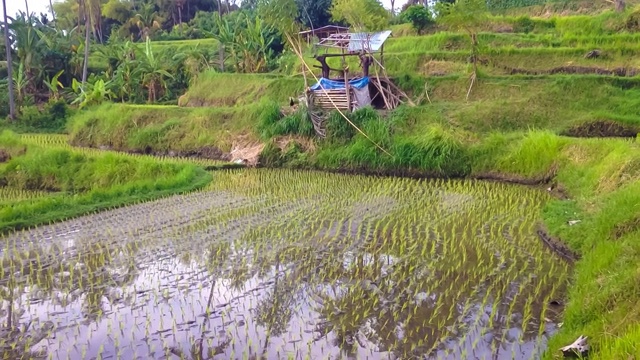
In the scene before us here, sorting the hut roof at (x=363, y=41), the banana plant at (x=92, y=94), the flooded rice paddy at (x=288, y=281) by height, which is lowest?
the flooded rice paddy at (x=288, y=281)

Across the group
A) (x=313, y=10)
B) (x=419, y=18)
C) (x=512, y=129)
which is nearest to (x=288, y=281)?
(x=512, y=129)

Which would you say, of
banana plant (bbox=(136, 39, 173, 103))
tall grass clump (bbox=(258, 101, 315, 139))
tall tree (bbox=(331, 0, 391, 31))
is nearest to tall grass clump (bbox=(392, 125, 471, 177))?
tall grass clump (bbox=(258, 101, 315, 139))

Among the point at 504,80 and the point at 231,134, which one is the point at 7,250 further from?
the point at 504,80

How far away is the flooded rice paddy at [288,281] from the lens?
5.09m

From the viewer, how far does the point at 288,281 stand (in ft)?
21.6

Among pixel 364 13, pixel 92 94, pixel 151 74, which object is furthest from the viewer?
pixel 151 74

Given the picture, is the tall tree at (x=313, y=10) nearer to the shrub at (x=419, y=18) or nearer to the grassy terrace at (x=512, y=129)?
the grassy terrace at (x=512, y=129)

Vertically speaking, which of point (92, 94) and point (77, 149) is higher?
point (92, 94)

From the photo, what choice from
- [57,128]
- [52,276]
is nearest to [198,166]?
[52,276]

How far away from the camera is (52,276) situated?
6918mm

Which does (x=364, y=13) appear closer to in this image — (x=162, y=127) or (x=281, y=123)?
(x=281, y=123)

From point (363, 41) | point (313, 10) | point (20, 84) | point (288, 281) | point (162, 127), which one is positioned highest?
point (313, 10)

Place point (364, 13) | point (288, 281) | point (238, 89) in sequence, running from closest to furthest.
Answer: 1. point (288, 281)
2. point (364, 13)
3. point (238, 89)

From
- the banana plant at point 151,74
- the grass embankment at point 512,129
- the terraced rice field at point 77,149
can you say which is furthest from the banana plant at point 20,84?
the grass embankment at point 512,129
